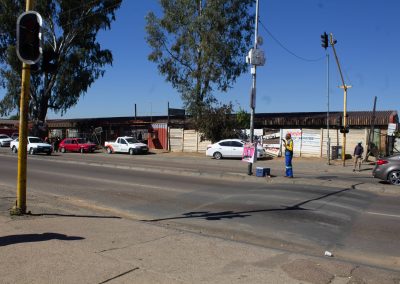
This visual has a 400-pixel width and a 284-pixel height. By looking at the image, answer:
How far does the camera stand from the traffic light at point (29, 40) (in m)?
7.76

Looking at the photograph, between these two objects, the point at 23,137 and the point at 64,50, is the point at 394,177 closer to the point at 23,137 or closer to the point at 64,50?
the point at 23,137

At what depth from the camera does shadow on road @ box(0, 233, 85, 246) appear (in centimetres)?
624

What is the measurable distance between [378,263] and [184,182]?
398 inches

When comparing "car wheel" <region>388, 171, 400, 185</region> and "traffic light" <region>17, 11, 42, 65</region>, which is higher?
"traffic light" <region>17, 11, 42, 65</region>

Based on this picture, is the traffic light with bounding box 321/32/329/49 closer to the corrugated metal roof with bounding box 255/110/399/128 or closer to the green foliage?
the corrugated metal roof with bounding box 255/110/399/128

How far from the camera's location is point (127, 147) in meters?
39.1

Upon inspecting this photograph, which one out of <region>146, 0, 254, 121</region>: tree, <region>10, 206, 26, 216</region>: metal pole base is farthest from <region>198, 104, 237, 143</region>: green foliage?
<region>10, 206, 26, 216</region>: metal pole base

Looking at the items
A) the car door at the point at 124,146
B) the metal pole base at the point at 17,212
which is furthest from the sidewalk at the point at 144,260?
the car door at the point at 124,146

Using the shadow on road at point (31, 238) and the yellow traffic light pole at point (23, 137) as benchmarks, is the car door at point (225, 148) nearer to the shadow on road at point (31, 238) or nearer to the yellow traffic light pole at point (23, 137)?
the yellow traffic light pole at point (23, 137)

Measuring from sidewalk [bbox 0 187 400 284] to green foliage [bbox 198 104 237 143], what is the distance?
29.2 m

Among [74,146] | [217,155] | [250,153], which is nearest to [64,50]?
[74,146]

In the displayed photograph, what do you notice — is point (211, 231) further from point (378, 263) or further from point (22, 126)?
point (22, 126)

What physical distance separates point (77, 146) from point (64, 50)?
11.1 meters

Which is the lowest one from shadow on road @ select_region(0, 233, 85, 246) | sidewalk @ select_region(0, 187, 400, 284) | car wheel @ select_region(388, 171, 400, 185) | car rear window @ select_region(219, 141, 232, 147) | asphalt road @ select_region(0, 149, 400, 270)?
asphalt road @ select_region(0, 149, 400, 270)
